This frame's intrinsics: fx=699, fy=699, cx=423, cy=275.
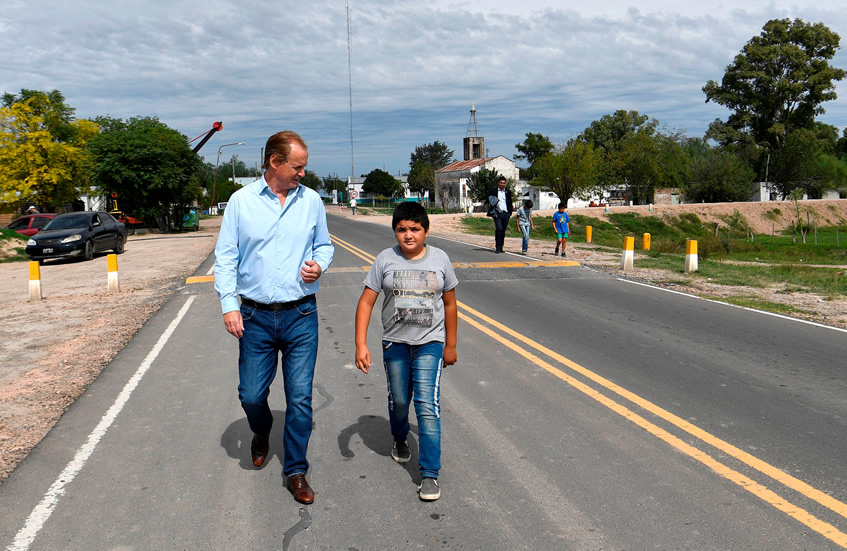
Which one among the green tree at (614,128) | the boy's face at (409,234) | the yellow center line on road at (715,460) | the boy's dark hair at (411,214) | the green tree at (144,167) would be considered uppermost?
the green tree at (614,128)

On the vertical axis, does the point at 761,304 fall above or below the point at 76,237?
below

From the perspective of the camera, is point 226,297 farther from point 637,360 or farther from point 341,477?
point 637,360

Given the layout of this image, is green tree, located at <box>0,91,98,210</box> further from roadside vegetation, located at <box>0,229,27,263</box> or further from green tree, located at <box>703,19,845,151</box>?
green tree, located at <box>703,19,845,151</box>

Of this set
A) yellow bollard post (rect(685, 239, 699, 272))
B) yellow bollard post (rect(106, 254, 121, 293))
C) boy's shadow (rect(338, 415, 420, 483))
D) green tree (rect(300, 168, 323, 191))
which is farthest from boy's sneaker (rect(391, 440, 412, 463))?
green tree (rect(300, 168, 323, 191))

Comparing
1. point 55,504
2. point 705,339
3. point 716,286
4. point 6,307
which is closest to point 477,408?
point 55,504

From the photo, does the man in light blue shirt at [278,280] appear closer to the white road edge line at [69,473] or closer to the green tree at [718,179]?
the white road edge line at [69,473]

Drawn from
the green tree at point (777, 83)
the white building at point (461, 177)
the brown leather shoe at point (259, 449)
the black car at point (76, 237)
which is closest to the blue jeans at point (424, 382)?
the brown leather shoe at point (259, 449)

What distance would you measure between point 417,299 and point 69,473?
263cm

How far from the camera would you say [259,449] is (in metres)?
4.59

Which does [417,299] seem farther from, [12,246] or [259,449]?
[12,246]

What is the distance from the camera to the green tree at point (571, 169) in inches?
2357

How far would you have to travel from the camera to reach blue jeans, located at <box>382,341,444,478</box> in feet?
13.4

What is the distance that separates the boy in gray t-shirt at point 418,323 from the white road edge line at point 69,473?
198 centimetres

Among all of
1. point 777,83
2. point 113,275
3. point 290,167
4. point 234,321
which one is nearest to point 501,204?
point 113,275
